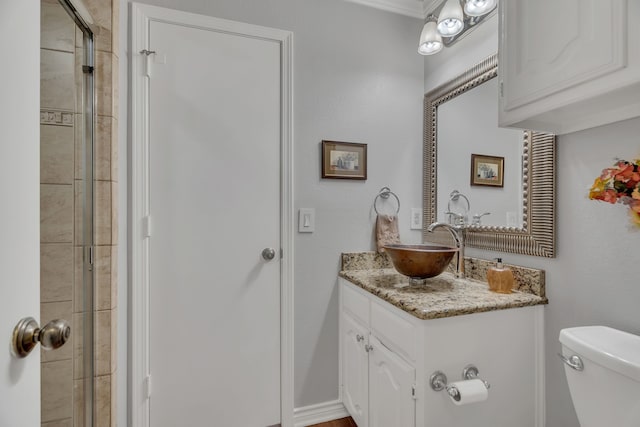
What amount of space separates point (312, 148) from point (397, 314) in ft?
3.29

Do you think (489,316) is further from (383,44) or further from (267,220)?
(383,44)

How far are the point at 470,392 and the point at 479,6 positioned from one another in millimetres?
1605

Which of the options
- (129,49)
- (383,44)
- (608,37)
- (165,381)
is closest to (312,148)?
(383,44)

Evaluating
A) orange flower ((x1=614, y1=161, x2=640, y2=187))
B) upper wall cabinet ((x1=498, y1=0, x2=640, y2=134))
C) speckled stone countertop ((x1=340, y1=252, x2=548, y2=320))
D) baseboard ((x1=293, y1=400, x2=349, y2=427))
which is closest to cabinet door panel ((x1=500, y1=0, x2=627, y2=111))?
upper wall cabinet ((x1=498, y1=0, x2=640, y2=134))

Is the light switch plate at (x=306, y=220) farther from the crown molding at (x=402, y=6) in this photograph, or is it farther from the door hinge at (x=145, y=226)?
the crown molding at (x=402, y=6)

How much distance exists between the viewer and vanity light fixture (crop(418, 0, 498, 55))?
1443 millimetres

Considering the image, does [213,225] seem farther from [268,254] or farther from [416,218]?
[416,218]

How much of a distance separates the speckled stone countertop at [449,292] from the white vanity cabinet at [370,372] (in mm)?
96

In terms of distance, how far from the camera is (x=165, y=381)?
154cm

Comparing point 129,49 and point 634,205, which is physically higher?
point 129,49

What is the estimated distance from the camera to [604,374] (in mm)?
865
